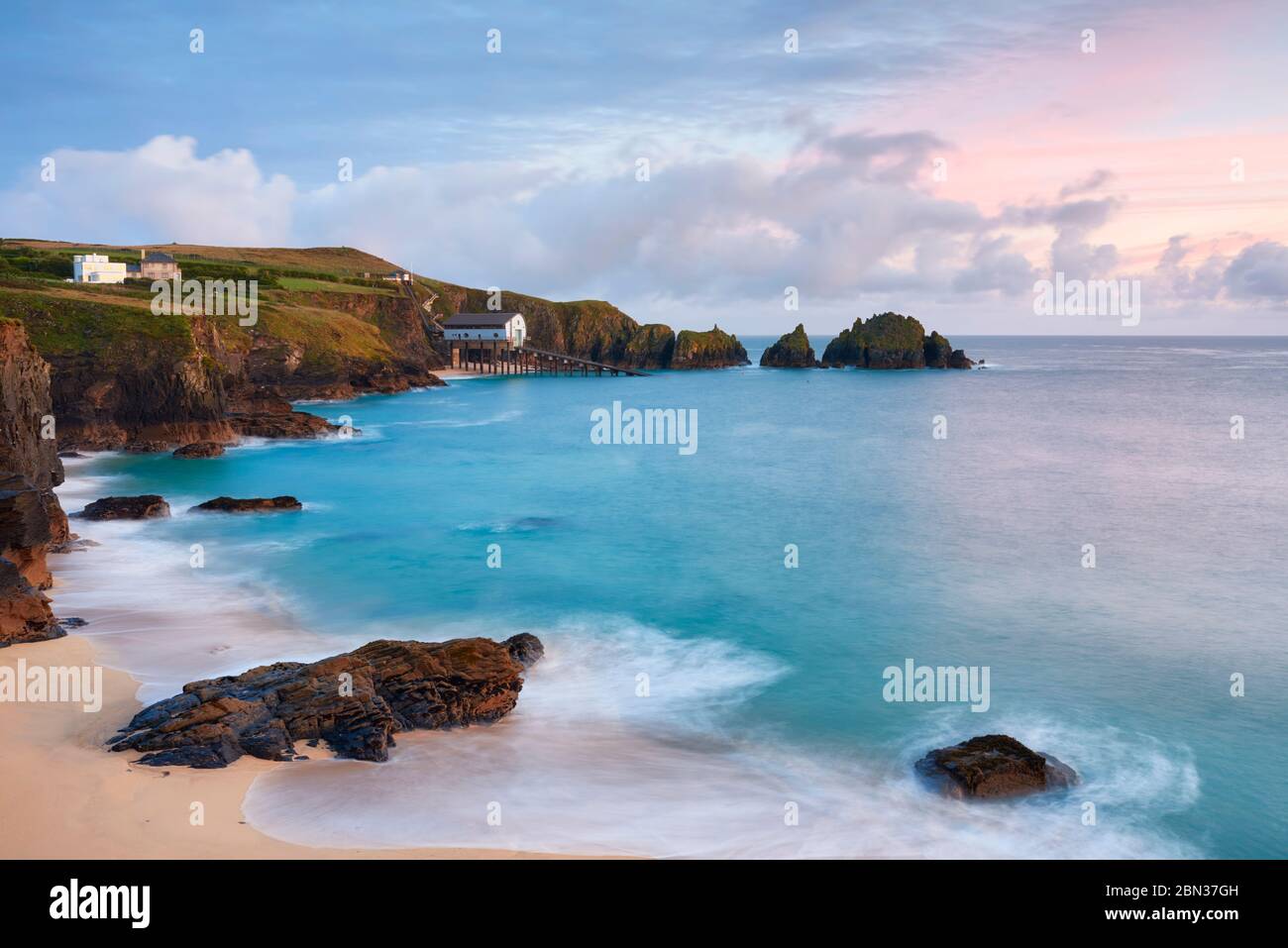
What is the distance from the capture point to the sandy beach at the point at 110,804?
12352mm

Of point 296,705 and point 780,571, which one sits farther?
point 780,571

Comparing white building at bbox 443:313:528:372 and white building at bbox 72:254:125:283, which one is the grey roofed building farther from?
white building at bbox 72:254:125:283

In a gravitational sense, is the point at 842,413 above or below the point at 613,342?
below

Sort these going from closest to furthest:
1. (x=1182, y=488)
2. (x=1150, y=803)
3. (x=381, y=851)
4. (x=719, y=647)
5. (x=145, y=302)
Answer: (x=381, y=851) → (x=1150, y=803) → (x=719, y=647) → (x=1182, y=488) → (x=145, y=302)

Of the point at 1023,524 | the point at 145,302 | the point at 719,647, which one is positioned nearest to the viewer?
the point at 719,647

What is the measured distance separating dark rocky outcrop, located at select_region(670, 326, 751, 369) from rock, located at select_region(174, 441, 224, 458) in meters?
107

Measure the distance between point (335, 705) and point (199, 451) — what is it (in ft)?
130

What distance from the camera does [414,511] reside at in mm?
40312

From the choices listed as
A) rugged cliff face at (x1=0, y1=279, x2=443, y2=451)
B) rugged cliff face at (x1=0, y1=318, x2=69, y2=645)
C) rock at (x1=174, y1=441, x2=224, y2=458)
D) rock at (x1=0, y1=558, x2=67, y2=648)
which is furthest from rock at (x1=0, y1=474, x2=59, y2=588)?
rugged cliff face at (x1=0, y1=279, x2=443, y2=451)

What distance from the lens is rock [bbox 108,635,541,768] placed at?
49.6 feet

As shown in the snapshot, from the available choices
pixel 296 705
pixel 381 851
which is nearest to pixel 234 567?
pixel 296 705

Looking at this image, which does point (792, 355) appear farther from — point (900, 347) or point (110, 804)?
point (110, 804)
